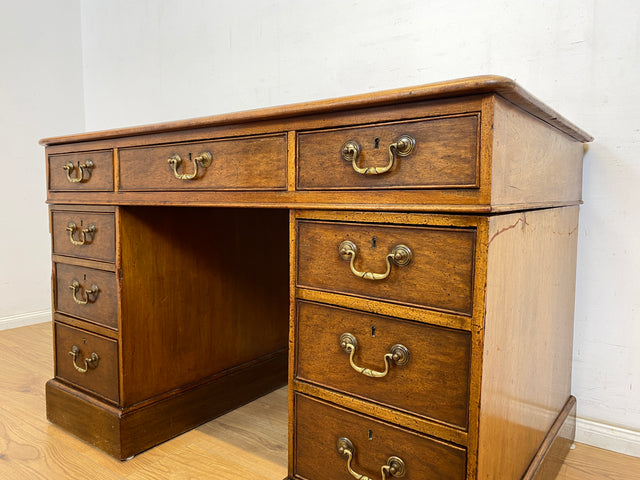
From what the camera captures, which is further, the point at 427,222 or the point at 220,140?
the point at 220,140

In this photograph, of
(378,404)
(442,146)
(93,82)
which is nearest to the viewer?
(442,146)

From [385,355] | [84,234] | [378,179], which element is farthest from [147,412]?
[378,179]

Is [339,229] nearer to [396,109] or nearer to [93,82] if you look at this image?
[396,109]

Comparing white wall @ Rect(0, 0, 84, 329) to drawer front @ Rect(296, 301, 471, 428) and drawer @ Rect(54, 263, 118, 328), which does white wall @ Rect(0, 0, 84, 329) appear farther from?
drawer front @ Rect(296, 301, 471, 428)

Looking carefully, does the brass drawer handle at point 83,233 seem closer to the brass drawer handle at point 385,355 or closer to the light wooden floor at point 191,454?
the light wooden floor at point 191,454

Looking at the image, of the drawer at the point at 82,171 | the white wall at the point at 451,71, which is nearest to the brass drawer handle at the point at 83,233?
the drawer at the point at 82,171

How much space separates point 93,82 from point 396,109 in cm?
277

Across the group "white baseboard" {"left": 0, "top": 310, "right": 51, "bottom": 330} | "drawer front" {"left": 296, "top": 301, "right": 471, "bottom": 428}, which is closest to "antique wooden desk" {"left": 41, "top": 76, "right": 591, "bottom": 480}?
"drawer front" {"left": 296, "top": 301, "right": 471, "bottom": 428}

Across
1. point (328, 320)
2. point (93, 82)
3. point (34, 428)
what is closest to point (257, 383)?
point (34, 428)

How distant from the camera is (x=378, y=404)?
2.75 ft

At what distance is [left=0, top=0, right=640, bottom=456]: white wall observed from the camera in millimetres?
1286

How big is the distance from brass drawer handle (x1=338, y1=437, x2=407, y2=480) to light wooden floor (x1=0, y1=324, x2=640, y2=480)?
1.33 ft

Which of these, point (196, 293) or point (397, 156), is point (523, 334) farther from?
point (196, 293)

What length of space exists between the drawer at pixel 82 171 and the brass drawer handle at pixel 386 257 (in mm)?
777
